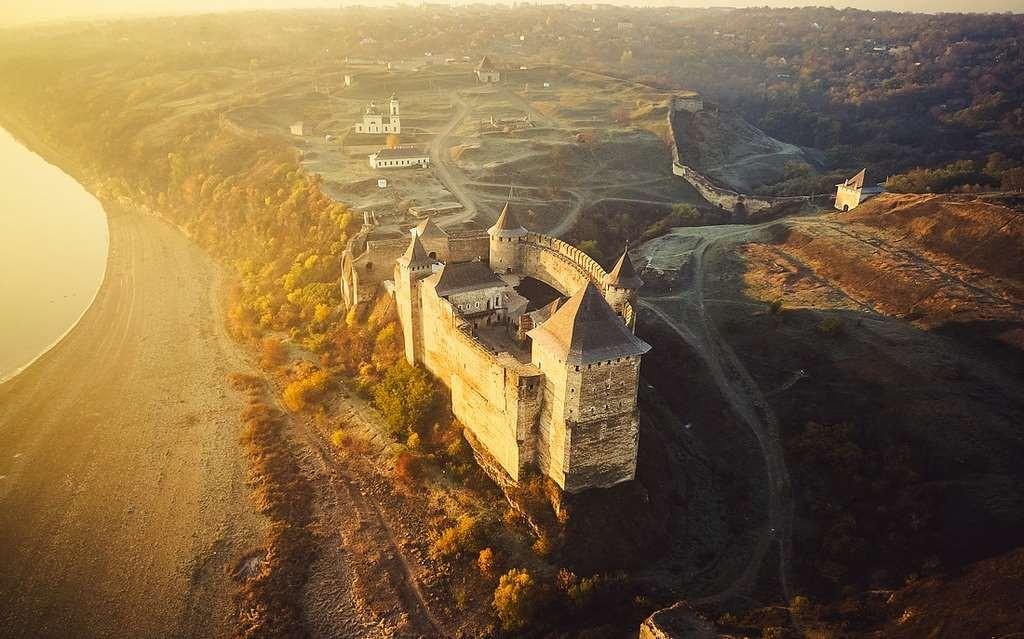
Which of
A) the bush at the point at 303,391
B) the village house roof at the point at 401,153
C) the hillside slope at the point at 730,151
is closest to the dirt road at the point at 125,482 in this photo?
the bush at the point at 303,391

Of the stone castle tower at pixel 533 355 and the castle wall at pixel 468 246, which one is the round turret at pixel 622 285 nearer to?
the stone castle tower at pixel 533 355

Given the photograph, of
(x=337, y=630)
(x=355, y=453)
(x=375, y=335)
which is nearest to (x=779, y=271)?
(x=375, y=335)

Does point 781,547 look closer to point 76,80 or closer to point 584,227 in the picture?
point 584,227

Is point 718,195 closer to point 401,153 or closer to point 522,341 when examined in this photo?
point 401,153

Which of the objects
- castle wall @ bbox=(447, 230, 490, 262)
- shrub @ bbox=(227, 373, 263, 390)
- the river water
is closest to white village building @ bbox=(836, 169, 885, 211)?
castle wall @ bbox=(447, 230, 490, 262)

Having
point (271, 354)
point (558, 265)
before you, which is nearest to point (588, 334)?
point (558, 265)
